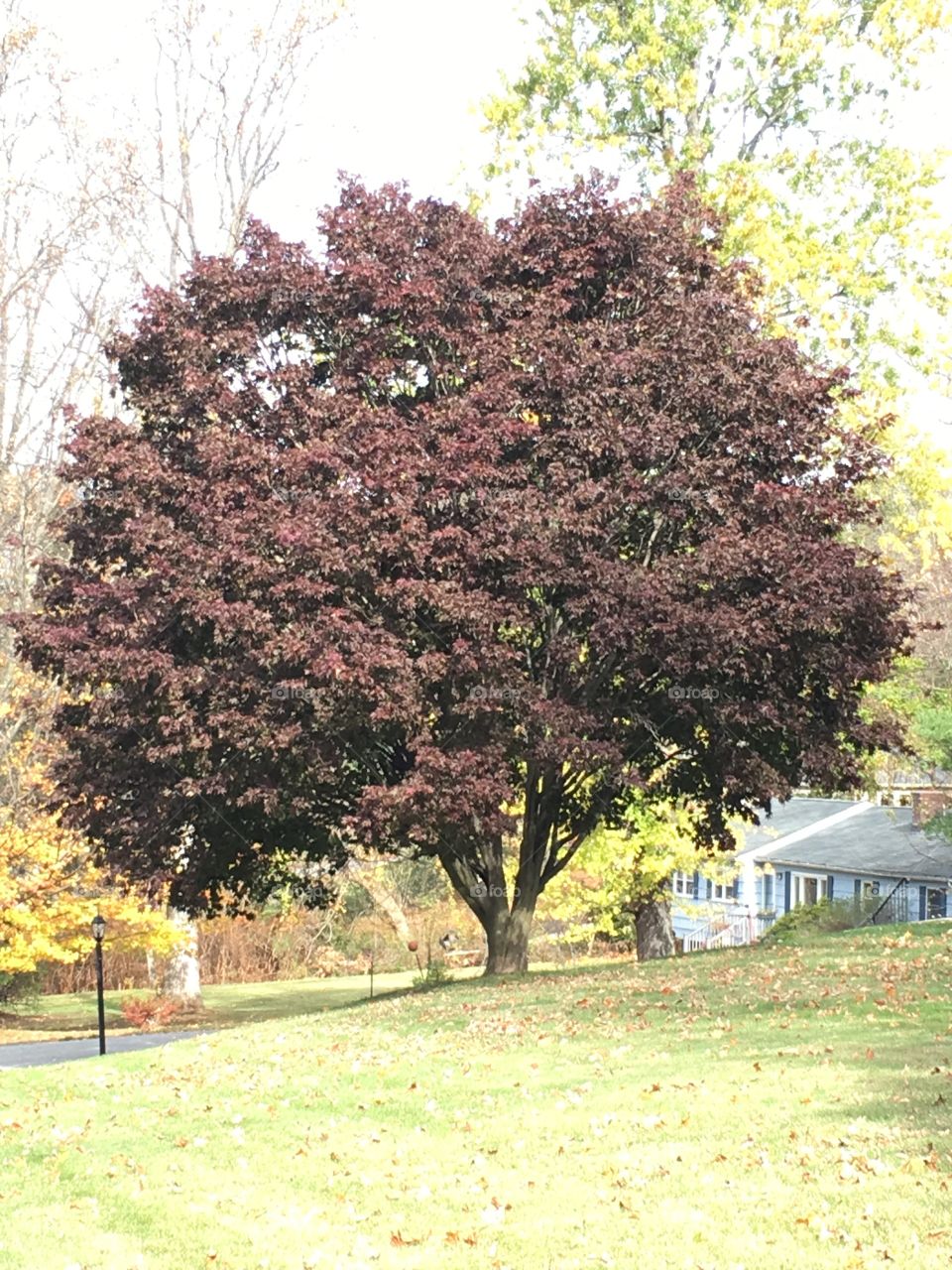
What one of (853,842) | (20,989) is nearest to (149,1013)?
(20,989)

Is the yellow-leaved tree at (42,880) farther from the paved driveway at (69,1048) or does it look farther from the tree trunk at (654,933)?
the tree trunk at (654,933)

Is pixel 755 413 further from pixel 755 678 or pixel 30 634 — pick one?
pixel 30 634

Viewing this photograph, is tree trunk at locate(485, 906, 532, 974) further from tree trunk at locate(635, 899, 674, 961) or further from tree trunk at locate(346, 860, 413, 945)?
tree trunk at locate(346, 860, 413, 945)

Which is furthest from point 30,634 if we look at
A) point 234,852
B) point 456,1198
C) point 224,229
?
point 224,229

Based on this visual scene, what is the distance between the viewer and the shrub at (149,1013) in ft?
90.2

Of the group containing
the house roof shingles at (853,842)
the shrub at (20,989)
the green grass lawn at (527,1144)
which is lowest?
the shrub at (20,989)

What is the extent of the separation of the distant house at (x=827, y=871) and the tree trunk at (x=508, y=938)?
1298 centimetres

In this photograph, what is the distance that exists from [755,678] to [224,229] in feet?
54.2

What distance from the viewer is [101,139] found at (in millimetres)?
24859

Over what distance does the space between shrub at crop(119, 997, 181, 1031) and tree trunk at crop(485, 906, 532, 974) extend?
10.5 meters

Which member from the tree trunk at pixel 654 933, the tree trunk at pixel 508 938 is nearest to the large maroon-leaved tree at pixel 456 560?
the tree trunk at pixel 508 938

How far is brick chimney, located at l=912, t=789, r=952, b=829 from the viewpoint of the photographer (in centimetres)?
3155

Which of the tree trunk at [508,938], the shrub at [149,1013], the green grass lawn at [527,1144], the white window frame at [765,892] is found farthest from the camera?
the white window frame at [765,892]

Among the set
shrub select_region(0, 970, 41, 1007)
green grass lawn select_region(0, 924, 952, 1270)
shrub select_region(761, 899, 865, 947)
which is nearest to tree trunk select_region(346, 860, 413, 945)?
shrub select_region(0, 970, 41, 1007)
